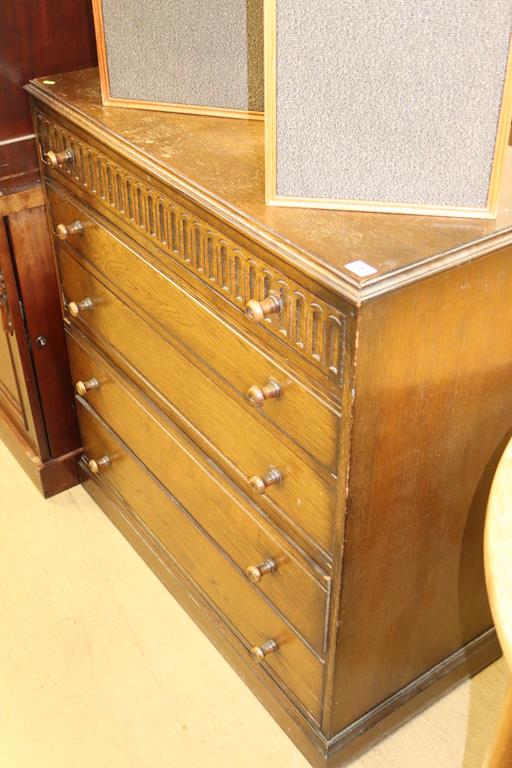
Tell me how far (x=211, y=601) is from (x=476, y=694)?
1.93 ft

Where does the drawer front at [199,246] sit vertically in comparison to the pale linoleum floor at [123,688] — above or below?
above

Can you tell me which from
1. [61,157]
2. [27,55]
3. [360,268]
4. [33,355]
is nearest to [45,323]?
[33,355]

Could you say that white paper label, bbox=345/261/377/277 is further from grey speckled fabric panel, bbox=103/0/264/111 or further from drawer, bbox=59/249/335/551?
grey speckled fabric panel, bbox=103/0/264/111

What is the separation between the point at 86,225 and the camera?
5.81ft

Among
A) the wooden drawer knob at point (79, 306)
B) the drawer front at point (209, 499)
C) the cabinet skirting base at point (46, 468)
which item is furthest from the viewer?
the cabinet skirting base at point (46, 468)

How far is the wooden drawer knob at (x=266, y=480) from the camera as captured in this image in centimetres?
141

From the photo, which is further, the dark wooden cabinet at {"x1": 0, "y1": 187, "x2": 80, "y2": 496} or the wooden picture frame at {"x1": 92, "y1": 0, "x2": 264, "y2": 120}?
the dark wooden cabinet at {"x1": 0, "y1": 187, "x2": 80, "y2": 496}

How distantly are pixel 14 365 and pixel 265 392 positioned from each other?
1069mm

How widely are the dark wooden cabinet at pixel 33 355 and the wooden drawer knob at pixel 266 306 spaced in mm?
879

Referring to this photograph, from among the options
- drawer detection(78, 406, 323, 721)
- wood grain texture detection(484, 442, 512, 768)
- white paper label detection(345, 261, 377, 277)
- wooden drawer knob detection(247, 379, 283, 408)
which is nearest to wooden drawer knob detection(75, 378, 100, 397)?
drawer detection(78, 406, 323, 721)

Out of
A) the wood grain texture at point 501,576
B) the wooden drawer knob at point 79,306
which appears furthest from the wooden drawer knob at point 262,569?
the wooden drawer knob at point 79,306

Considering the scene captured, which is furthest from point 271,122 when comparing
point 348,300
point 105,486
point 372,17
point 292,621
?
point 105,486

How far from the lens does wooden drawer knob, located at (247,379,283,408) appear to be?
1.32m

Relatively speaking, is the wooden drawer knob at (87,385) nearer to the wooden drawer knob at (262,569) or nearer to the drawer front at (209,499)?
the drawer front at (209,499)
